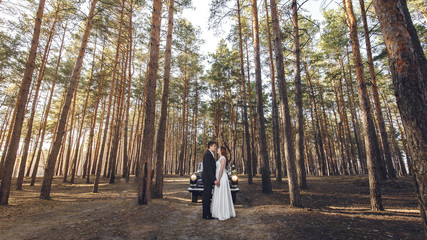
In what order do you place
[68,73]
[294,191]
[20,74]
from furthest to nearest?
[68,73] → [20,74] → [294,191]

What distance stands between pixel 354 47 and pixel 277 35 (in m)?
2.95

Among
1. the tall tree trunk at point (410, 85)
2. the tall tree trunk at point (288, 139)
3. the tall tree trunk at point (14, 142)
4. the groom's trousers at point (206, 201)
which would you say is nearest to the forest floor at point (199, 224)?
the groom's trousers at point (206, 201)

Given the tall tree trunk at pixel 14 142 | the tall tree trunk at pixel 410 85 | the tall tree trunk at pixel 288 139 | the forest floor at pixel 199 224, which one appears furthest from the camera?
the tall tree trunk at pixel 14 142

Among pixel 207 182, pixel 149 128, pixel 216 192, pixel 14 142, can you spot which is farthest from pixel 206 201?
pixel 14 142

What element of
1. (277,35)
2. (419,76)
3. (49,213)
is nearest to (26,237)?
(49,213)

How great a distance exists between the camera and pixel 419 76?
87.7 inches

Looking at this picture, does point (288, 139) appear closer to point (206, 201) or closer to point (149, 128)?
point (206, 201)

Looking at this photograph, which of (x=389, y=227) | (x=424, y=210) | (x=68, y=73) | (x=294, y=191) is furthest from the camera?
(x=68, y=73)

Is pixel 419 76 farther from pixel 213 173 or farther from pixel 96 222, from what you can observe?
pixel 96 222

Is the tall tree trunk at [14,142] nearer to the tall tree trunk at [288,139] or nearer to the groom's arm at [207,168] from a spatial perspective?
the groom's arm at [207,168]

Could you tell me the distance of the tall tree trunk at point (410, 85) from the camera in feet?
7.07

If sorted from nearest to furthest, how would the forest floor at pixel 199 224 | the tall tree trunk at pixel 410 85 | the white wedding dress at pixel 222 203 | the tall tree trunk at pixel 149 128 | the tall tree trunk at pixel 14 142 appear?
1. the tall tree trunk at pixel 410 85
2. the forest floor at pixel 199 224
3. the white wedding dress at pixel 222 203
4. the tall tree trunk at pixel 149 128
5. the tall tree trunk at pixel 14 142

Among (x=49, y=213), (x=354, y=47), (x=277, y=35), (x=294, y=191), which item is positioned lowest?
(x=49, y=213)

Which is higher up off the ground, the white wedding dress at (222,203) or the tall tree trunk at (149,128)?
the tall tree trunk at (149,128)
